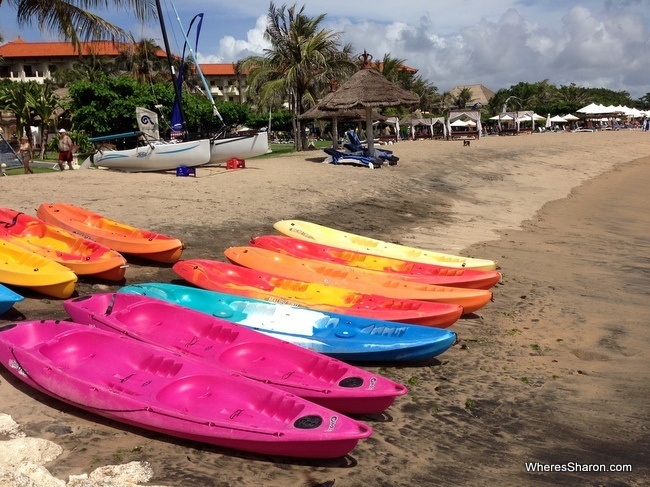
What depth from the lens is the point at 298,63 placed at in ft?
92.0

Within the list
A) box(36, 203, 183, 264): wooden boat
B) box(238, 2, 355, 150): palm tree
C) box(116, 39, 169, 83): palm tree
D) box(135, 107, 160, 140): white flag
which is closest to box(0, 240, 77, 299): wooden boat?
box(36, 203, 183, 264): wooden boat

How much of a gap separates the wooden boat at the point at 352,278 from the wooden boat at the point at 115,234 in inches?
35.9

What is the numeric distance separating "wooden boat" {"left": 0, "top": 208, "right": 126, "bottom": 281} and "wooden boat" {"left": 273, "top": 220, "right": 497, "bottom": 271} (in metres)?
3.39

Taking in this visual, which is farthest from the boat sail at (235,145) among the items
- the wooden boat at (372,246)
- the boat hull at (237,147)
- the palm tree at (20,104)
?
the palm tree at (20,104)

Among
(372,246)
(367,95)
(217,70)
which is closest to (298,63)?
(367,95)

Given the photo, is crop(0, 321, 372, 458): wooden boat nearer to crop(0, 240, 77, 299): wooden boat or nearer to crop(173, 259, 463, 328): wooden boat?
crop(0, 240, 77, 299): wooden boat

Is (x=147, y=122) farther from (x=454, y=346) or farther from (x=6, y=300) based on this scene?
(x=454, y=346)

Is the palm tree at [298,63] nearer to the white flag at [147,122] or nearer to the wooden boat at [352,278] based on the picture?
the white flag at [147,122]

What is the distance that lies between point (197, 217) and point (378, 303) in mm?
5624

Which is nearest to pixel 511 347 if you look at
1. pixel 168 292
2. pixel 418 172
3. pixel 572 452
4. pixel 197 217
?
pixel 572 452

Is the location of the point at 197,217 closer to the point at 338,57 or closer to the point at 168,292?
the point at 168,292

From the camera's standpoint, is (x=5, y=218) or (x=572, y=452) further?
(x=5, y=218)

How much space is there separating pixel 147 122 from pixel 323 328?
46.2ft

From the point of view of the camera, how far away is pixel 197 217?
12273 mm
